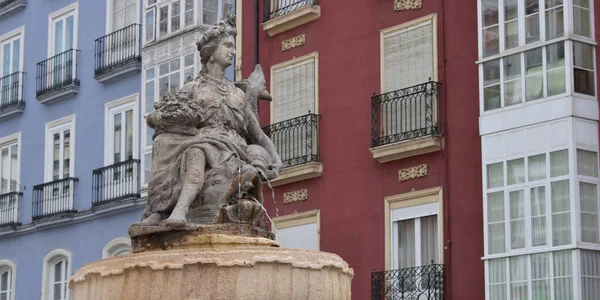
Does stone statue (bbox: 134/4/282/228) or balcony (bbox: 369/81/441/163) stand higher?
balcony (bbox: 369/81/441/163)

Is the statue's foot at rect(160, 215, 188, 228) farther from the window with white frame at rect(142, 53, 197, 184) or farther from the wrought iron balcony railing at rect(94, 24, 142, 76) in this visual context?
the wrought iron balcony railing at rect(94, 24, 142, 76)

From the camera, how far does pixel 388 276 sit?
29547mm

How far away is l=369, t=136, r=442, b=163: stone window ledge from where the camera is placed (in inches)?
1140

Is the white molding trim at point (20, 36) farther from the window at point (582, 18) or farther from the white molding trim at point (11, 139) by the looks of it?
the window at point (582, 18)

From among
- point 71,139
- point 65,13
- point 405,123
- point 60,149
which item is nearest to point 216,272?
point 405,123

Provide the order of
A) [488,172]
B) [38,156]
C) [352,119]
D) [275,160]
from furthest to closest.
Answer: [38,156]
[352,119]
[488,172]
[275,160]

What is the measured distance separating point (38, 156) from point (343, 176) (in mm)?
13050

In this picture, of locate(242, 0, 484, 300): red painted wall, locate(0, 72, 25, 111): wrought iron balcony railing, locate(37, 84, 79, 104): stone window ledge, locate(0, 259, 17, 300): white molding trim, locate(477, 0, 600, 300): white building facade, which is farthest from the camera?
locate(0, 72, 25, 111): wrought iron balcony railing

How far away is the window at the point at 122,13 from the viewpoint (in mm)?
39094

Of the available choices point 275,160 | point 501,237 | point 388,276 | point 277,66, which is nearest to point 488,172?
point 501,237

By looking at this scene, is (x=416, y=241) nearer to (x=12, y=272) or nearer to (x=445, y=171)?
(x=445, y=171)

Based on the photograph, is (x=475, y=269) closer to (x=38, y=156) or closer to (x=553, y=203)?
(x=553, y=203)

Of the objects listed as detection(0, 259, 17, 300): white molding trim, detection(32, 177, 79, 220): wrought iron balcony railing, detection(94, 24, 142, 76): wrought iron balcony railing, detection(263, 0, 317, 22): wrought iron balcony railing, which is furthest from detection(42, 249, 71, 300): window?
detection(263, 0, 317, 22): wrought iron balcony railing

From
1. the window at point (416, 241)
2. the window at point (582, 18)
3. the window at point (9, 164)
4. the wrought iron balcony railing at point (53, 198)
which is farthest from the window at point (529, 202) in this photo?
the window at point (9, 164)
